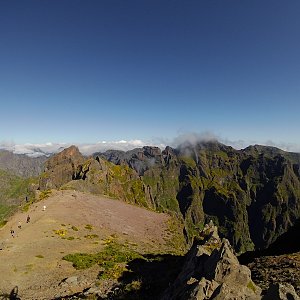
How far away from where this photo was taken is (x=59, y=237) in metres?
48.1

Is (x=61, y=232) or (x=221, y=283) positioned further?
(x=61, y=232)

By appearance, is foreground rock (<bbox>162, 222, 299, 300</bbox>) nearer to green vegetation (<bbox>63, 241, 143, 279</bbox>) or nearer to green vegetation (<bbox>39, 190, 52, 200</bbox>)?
green vegetation (<bbox>63, 241, 143, 279</bbox>)

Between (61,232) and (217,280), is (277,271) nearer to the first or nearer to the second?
(217,280)

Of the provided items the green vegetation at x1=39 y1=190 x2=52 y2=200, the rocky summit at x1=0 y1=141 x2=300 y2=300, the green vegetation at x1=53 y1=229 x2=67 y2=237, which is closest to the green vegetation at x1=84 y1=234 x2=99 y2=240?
the rocky summit at x1=0 y1=141 x2=300 y2=300

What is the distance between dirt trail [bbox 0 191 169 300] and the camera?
108 feet

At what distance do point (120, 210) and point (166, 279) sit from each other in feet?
144

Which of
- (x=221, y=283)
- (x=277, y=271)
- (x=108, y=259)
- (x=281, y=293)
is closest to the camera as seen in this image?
(x=281, y=293)

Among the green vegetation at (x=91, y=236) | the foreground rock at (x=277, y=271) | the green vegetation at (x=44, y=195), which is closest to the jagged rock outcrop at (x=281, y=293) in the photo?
the foreground rock at (x=277, y=271)

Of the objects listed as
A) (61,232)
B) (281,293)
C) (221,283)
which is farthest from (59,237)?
(281,293)

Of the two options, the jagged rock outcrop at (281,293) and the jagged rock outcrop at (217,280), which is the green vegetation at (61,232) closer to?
the jagged rock outcrop at (217,280)

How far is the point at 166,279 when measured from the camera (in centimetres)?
3084

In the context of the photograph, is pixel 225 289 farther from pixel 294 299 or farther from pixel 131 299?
pixel 131 299

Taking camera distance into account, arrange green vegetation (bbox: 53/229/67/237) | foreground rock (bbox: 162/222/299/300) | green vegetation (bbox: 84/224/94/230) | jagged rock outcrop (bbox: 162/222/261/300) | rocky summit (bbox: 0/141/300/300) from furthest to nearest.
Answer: green vegetation (bbox: 84/224/94/230), green vegetation (bbox: 53/229/67/237), rocky summit (bbox: 0/141/300/300), jagged rock outcrop (bbox: 162/222/261/300), foreground rock (bbox: 162/222/299/300)

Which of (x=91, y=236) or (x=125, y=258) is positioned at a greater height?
(x=125, y=258)
